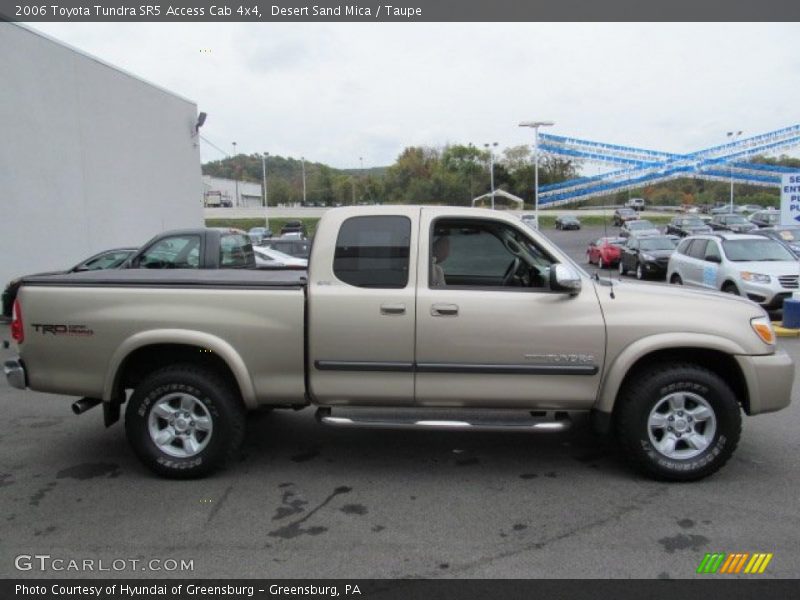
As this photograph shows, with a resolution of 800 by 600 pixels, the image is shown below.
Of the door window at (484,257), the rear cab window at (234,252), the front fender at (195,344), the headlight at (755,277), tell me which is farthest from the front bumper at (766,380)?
the headlight at (755,277)

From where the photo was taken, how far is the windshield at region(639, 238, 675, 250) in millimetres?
21031

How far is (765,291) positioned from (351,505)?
10.9 m

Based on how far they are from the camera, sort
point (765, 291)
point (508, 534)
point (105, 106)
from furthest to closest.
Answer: point (105, 106) < point (765, 291) < point (508, 534)

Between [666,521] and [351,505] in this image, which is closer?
[666,521]

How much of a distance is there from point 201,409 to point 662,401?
3283mm

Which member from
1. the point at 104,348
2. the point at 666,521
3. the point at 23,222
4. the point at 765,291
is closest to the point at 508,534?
the point at 666,521

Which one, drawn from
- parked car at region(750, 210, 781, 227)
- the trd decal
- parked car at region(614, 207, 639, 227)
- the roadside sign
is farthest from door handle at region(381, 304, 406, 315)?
parked car at region(750, 210, 781, 227)

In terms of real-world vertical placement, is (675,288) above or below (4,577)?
above

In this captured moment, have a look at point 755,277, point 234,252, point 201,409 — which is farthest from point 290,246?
point 201,409

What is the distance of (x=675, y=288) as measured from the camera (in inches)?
185

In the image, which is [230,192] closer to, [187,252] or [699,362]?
[187,252]

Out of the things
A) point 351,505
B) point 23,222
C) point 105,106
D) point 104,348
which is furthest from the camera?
point 105,106

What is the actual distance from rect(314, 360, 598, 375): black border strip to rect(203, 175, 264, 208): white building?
6682 centimetres
